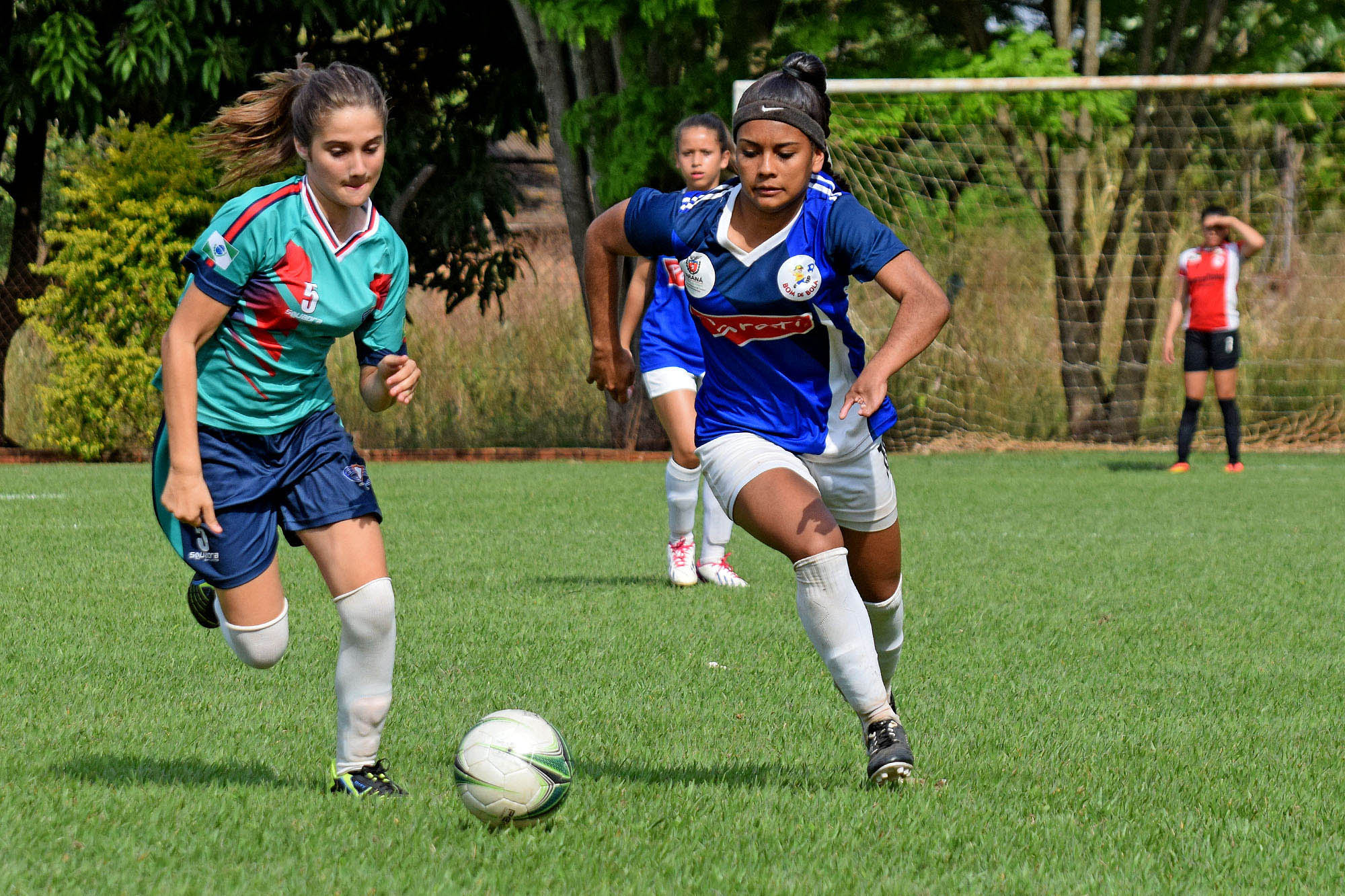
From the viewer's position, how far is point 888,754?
371 cm

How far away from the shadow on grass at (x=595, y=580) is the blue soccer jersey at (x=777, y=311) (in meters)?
3.18

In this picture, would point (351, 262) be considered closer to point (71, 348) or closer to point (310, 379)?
point (310, 379)

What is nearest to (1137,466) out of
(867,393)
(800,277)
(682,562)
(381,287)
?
(682,562)

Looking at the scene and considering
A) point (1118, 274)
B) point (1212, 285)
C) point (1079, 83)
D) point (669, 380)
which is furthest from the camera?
point (1118, 274)

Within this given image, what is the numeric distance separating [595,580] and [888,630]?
3.27m

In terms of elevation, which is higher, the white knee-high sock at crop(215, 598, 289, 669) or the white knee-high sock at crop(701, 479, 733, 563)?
the white knee-high sock at crop(215, 598, 289, 669)

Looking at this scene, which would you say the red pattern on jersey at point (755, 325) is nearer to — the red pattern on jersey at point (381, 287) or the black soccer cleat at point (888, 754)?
the red pattern on jersey at point (381, 287)

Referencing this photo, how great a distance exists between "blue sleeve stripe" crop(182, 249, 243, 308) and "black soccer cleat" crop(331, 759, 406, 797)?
1.15m

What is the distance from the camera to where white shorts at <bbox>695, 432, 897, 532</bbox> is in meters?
3.94

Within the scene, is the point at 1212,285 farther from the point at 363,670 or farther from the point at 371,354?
the point at 363,670

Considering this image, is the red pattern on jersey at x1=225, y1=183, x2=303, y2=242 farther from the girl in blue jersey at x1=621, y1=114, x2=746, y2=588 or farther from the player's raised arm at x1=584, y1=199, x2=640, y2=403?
the girl in blue jersey at x1=621, y1=114, x2=746, y2=588

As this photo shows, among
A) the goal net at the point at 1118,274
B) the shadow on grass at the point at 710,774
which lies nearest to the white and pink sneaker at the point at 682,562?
the shadow on grass at the point at 710,774

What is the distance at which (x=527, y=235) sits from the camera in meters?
25.7

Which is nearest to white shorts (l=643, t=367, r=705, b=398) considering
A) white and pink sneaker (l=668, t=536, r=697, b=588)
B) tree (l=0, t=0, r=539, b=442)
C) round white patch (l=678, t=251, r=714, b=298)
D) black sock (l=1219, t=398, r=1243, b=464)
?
white and pink sneaker (l=668, t=536, r=697, b=588)
